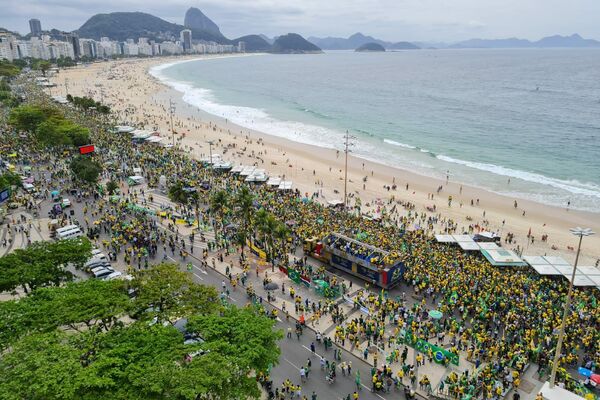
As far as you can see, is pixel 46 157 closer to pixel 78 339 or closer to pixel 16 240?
pixel 16 240

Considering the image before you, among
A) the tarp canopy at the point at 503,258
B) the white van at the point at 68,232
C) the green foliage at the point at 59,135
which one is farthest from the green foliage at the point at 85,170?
the tarp canopy at the point at 503,258

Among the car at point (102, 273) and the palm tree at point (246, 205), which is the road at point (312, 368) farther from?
the car at point (102, 273)

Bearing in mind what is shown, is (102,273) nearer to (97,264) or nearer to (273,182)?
(97,264)

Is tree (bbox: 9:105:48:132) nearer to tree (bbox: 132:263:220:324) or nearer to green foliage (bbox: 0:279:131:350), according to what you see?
green foliage (bbox: 0:279:131:350)

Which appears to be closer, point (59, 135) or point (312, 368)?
point (312, 368)

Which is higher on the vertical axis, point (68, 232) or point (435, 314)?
point (68, 232)

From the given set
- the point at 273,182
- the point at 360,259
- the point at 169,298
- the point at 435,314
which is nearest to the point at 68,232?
the point at 169,298
